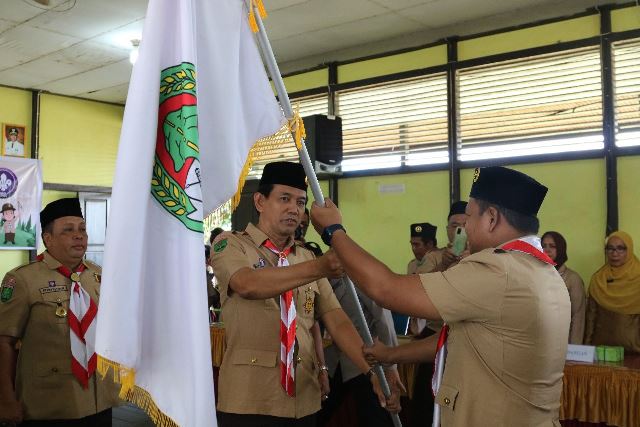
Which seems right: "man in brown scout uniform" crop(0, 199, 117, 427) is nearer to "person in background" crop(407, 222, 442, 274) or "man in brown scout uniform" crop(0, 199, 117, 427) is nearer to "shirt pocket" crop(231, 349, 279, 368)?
"shirt pocket" crop(231, 349, 279, 368)

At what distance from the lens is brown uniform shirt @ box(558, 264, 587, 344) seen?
5.37 meters

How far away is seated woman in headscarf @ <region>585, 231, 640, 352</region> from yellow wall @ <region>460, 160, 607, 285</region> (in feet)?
1.39

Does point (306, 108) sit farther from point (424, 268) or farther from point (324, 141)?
point (424, 268)

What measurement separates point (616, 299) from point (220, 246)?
162 inches

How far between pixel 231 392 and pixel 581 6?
5.26 m

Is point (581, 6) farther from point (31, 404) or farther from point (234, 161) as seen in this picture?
point (31, 404)

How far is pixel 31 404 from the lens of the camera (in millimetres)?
2721

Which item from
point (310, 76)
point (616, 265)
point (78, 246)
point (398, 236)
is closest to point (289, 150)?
point (310, 76)

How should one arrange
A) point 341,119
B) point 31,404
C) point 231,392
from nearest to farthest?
point 231,392 < point 31,404 < point 341,119

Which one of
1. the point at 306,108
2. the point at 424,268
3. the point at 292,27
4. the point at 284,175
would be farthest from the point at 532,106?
the point at 284,175

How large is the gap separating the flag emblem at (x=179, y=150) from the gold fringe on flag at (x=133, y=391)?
1.23 ft

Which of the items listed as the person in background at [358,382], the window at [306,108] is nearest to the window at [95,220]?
the window at [306,108]

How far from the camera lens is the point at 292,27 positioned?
22.2ft

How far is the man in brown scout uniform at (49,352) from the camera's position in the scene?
107 inches
